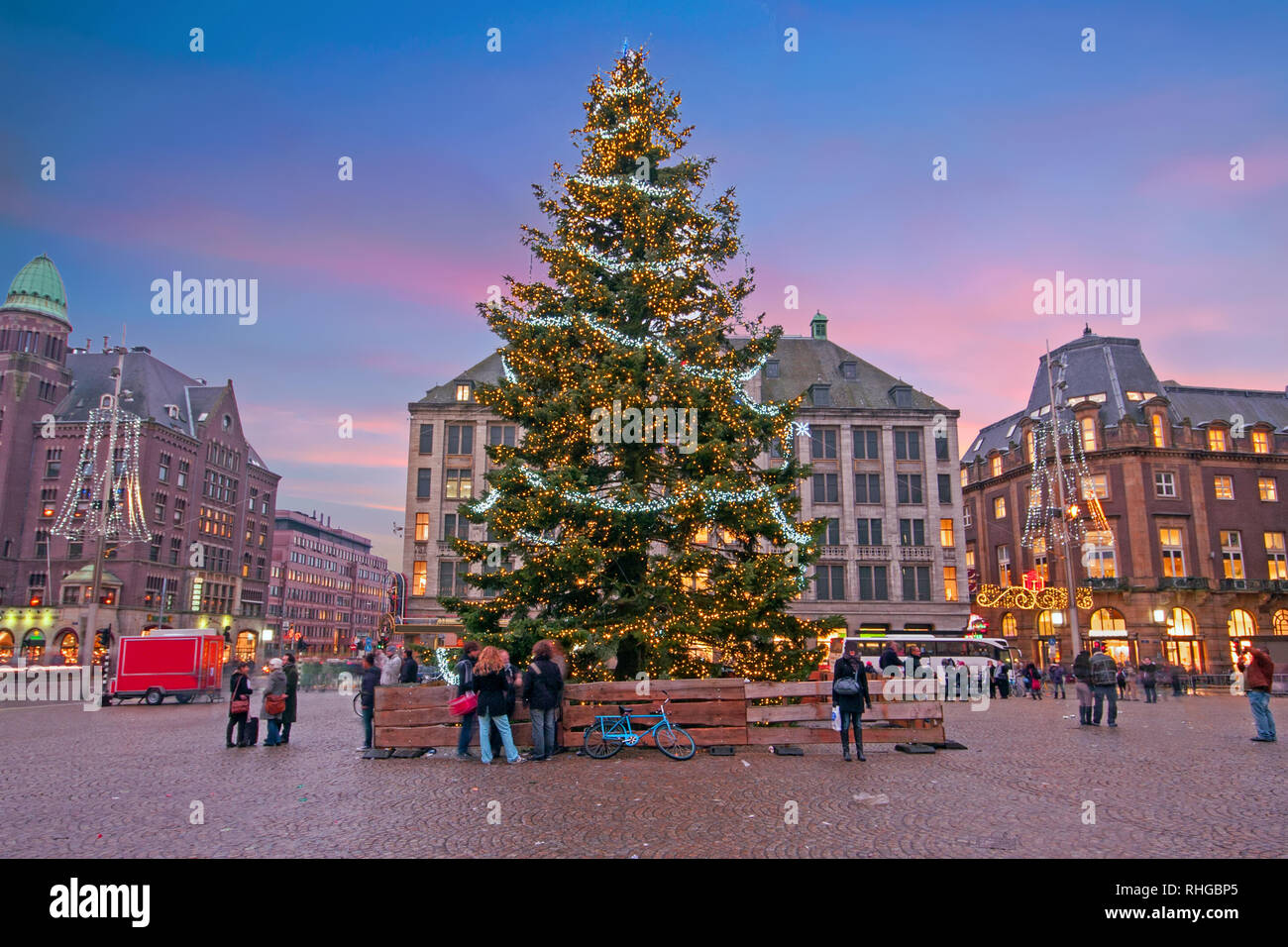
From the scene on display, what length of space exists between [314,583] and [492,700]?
17421cm

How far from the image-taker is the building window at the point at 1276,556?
59.9 meters

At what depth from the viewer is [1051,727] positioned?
20.8m

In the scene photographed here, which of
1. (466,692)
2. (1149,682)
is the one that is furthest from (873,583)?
(466,692)

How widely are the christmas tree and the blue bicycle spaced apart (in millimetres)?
2274

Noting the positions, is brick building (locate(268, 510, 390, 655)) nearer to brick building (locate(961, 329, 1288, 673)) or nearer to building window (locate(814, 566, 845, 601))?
building window (locate(814, 566, 845, 601))

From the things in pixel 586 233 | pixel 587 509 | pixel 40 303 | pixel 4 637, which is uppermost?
pixel 40 303

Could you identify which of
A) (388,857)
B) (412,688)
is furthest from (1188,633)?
(388,857)

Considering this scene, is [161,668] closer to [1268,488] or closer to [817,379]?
[817,379]

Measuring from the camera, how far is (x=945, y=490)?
5722 cm

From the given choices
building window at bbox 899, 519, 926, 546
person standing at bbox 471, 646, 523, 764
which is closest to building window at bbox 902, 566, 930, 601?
building window at bbox 899, 519, 926, 546

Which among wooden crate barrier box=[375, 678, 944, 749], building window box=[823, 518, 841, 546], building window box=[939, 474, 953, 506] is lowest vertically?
wooden crate barrier box=[375, 678, 944, 749]

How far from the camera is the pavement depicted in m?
8.02

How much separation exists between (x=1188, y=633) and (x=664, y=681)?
55855 millimetres

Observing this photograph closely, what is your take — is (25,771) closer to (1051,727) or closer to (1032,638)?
(1051,727)
